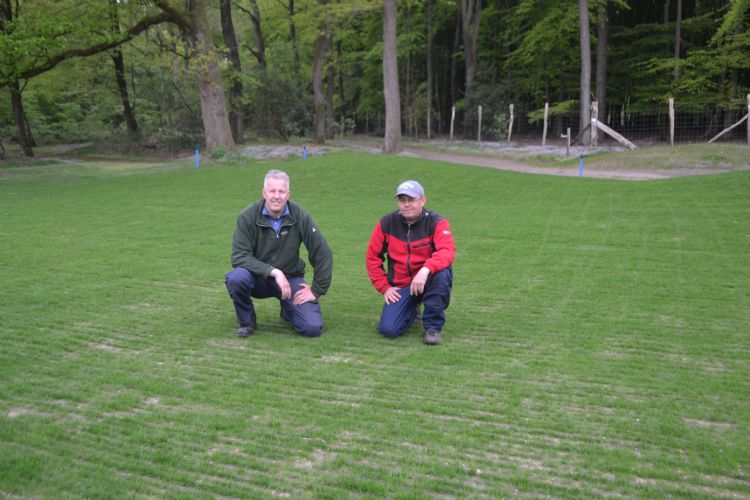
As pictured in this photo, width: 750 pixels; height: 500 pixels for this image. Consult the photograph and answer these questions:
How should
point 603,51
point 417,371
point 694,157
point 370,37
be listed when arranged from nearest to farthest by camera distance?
point 417,371 < point 694,157 < point 603,51 < point 370,37

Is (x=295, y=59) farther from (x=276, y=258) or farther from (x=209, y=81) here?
(x=276, y=258)

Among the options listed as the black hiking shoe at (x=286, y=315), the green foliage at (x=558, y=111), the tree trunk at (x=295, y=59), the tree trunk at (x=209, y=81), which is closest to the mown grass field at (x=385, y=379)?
the black hiking shoe at (x=286, y=315)

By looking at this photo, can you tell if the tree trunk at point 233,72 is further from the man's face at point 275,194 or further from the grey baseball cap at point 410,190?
the grey baseball cap at point 410,190

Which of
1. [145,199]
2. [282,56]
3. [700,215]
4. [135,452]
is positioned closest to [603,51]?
[282,56]

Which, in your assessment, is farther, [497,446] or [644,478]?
[497,446]

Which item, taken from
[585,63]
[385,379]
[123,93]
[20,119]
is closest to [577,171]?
[585,63]

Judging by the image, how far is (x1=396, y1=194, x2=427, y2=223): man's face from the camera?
4.91 metres

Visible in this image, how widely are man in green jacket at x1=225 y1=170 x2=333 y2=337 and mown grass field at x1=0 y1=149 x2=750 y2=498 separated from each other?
0.75 feet

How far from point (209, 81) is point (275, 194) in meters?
20.3

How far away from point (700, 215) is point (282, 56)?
31169 mm

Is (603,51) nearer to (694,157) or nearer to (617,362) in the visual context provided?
(694,157)

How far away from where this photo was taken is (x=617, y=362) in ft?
14.6

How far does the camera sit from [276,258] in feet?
17.2

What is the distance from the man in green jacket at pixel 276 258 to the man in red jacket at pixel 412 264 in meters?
0.51
